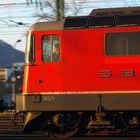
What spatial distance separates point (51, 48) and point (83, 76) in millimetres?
1252

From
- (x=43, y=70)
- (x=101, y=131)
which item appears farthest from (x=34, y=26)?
(x=101, y=131)

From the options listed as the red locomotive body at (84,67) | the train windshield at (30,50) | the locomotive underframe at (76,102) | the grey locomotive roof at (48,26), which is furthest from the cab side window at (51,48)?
the locomotive underframe at (76,102)

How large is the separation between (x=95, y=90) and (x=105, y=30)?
5.62ft

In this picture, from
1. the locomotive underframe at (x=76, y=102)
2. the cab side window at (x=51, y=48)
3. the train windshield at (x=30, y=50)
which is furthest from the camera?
the train windshield at (x=30, y=50)

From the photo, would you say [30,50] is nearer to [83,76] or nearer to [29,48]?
[29,48]

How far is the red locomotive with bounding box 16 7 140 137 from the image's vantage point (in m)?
15.2

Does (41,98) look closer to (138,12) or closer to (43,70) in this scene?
(43,70)

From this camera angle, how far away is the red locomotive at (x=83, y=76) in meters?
15.2

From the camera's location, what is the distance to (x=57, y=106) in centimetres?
1568

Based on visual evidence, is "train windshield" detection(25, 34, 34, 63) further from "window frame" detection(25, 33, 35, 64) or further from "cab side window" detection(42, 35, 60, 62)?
"cab side window" detection(42, 35, 60, 62)

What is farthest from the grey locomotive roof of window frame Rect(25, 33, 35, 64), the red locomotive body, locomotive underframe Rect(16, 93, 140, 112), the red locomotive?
locomotive underframe Rect(16, 93, 140, 112)

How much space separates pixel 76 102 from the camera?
50.8 feet

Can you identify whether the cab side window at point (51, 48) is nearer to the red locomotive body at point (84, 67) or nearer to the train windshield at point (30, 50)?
the red locomotive body at point (84, 67)

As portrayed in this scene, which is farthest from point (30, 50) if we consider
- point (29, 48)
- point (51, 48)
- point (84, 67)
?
point (84, 67)
